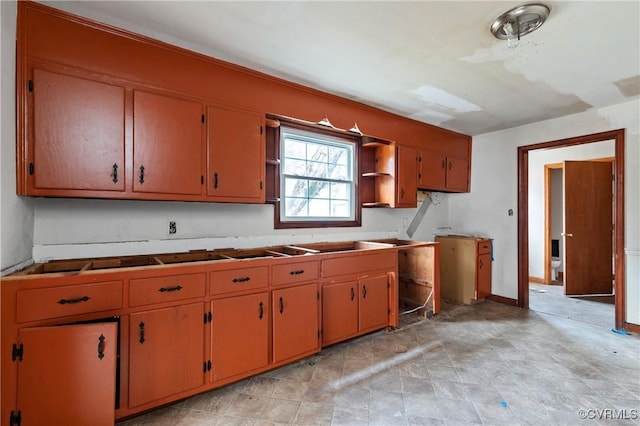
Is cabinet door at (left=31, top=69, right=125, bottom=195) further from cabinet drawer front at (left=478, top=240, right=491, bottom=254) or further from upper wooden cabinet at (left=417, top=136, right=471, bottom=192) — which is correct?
cabinet drawer front at (left=478, top=240, right=491, bottom=254)

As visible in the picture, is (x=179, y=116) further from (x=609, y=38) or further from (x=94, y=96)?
(x=609, y=38)

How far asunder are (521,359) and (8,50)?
4.29 meters

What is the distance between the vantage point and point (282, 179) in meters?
3.19

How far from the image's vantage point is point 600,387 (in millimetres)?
2176

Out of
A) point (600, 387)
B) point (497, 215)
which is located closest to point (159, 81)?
point (600, 387)

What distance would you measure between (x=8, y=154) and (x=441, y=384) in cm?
317

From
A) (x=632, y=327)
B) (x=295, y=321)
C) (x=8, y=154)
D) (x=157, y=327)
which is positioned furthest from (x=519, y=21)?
(x=632, y=327)

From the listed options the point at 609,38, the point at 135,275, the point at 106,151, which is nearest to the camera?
the point at 135,275

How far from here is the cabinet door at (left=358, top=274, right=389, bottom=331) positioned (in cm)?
294

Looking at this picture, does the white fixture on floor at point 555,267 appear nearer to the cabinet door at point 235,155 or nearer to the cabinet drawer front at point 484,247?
the cabinet drawer front at point 484,247

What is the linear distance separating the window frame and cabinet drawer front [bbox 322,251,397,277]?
0.72 meters

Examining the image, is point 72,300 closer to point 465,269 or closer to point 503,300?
point 465,269

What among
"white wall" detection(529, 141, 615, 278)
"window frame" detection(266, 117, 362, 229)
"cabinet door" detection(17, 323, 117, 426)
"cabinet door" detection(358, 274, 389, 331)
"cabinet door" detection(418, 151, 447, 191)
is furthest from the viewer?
"white wall" detection(529, 141, 615, 278)

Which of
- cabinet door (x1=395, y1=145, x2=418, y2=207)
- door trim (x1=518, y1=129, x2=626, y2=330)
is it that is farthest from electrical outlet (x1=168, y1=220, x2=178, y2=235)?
door trim (x1=518, y1=129, x2=626, y2=330)
